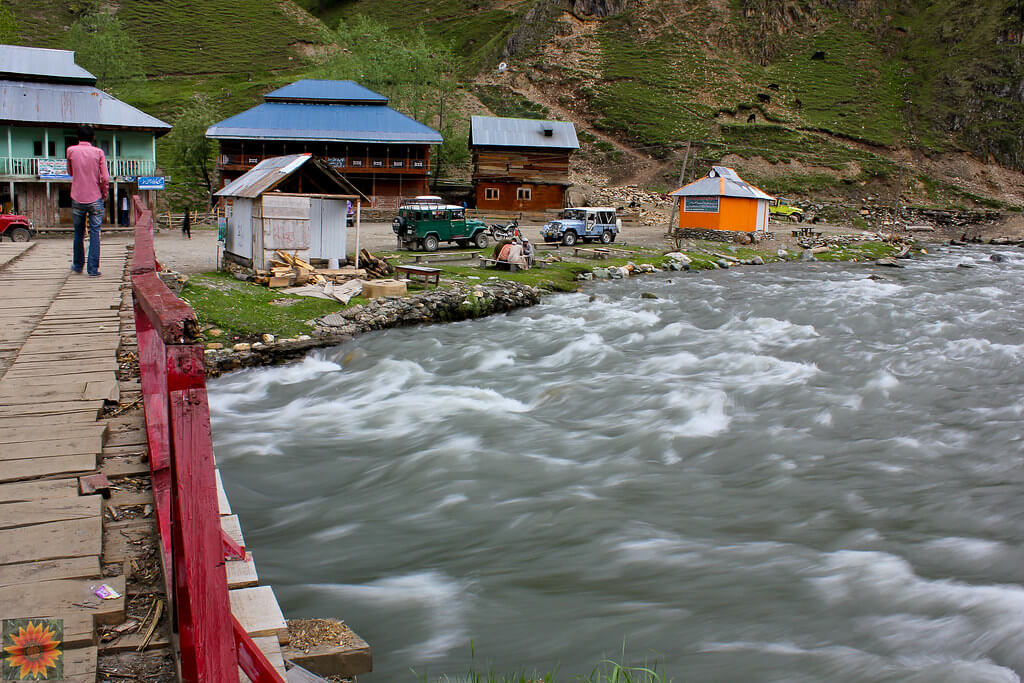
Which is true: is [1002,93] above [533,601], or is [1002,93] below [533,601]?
above

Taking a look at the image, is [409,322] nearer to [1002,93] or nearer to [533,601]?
[533,601]

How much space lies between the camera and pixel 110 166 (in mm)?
39000

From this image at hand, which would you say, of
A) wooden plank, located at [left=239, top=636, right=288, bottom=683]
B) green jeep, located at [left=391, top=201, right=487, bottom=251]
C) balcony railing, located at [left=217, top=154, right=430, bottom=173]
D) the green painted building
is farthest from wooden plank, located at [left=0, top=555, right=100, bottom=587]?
balcony railing, located at [left=217, top=154, right=430, bottom=173]

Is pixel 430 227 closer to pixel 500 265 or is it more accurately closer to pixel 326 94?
pixel 500 265

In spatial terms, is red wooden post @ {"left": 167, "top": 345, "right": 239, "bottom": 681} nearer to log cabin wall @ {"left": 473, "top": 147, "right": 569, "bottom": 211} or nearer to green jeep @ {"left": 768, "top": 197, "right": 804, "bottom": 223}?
log cabin wall @ {"left": 473, "top": 147, "right": 569, "bottom": 211}

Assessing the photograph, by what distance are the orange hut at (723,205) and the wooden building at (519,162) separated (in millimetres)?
12908

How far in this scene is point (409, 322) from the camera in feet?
60.5

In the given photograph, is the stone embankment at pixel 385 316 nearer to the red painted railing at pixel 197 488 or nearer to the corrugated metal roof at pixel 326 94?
the red painted railing at pixel 197 488

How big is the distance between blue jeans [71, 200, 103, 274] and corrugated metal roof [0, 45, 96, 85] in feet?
113

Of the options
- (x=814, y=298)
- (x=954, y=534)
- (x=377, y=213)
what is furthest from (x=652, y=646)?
(x=377, y=213)

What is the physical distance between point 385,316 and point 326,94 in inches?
1630

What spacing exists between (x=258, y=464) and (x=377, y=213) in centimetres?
4087

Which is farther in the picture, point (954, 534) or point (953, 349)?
point (953, 349)

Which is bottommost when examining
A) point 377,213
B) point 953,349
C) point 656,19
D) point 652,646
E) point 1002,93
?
point 652,646
